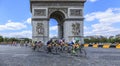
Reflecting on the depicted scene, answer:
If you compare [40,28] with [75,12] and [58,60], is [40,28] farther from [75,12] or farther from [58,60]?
[58,60]

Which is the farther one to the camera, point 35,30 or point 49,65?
point 35,30

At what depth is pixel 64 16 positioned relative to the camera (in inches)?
2339

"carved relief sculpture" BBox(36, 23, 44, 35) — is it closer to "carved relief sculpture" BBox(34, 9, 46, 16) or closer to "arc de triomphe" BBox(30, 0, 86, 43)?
"arc de triomphe" BBox(30, 0, 86, 43)

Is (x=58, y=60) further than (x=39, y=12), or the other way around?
(x=39, y=12)

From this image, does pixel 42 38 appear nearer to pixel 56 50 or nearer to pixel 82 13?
pixel 82 13

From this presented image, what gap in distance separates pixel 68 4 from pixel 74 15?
89.1 inches

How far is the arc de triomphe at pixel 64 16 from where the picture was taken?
190ft

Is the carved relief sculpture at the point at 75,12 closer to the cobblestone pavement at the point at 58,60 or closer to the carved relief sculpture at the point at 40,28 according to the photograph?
the carved relief sculpture at the point at 40,28

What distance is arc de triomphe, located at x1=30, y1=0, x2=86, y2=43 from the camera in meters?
57.8

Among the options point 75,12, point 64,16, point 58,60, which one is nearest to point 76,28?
point 75,12

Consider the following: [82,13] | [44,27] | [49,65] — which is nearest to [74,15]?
[82,13]

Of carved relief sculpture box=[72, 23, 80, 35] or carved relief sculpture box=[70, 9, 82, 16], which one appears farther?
carved relief sculpture box=[70, 9, 82, 16]

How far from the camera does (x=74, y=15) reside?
58.2 meters

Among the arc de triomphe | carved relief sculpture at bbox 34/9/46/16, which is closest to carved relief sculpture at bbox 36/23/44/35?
the arc de triomphe
